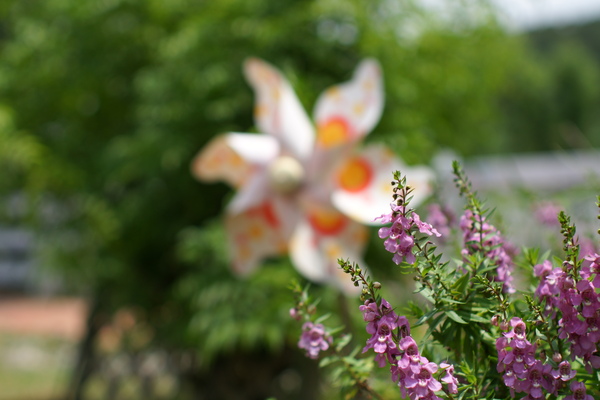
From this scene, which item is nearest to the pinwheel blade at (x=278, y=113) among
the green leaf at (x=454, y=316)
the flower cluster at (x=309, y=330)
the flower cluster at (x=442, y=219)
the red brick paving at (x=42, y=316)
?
the flower cluster at (x=442, y=219)

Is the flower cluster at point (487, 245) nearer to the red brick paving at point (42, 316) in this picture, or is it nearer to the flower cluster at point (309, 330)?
the flower cluster at point (309, 330)

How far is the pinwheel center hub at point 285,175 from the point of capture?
2.04m

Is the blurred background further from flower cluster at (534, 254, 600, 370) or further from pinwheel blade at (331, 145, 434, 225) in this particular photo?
flower cluster at (534, 254, 600, 370)

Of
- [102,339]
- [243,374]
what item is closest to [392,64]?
[243,374]

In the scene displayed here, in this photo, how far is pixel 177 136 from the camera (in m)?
2.67

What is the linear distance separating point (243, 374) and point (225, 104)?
102cm

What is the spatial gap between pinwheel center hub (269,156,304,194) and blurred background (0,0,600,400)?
458mm

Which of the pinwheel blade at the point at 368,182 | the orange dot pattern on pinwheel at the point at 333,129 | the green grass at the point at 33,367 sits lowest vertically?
the green grass at the point at 33,367

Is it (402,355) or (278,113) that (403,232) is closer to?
(402,355)

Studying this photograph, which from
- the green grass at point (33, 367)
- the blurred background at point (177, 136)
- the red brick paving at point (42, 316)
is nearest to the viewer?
the blurred background at point (177, 136)

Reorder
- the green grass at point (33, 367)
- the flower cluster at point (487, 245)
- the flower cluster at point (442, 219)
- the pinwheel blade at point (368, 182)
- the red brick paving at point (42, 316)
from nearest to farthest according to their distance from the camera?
the flower cluster at point (487, 245) → the flower cluster at point (442, 219) → the pinwheel blade at point (368, 182) → the green grass at point (33, 367) → the red brick paving at point (42, 316)

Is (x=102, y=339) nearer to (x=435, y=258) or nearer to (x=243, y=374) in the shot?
(x=243, y=374)

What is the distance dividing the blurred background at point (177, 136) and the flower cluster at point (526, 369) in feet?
5.67

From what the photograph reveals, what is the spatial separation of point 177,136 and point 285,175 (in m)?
0.76
